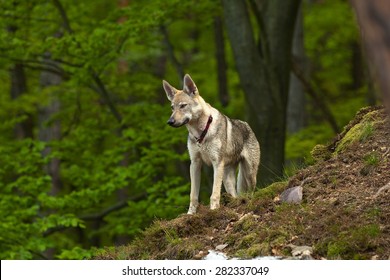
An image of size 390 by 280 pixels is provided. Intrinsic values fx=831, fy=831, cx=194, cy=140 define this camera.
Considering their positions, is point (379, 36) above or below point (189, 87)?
above

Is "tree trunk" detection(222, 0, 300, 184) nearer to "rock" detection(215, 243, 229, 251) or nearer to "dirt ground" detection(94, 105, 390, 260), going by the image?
"dirt ground" detection(94, 105, 390, 260)

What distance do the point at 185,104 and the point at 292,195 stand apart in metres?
1.78

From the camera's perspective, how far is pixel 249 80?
16.5 m

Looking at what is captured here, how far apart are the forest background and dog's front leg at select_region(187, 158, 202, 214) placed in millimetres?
2266

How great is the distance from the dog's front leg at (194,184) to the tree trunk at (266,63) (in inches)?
224

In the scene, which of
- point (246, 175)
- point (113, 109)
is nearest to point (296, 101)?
point (113, 109)

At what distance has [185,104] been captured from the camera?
10.4 m

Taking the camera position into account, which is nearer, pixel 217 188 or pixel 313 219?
pixel 313 219

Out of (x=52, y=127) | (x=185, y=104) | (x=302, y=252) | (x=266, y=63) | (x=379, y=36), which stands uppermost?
(x=379, y=36)

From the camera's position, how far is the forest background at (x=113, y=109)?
1645 cm

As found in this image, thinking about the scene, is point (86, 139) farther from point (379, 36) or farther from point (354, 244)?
point (379, 36)

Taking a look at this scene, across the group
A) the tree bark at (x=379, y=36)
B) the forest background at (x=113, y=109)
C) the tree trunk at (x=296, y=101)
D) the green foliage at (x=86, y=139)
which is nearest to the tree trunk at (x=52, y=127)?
A: the forest background at (x=113, y=109)

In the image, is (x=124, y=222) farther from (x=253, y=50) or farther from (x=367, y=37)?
(x=367, y=37)

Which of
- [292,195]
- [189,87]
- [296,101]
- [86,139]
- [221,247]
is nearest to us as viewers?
[221,247]
